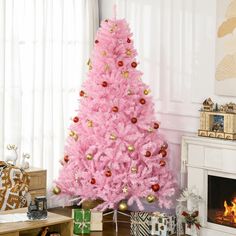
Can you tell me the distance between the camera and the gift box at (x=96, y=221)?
6351 mm

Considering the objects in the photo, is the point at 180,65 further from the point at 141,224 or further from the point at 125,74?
the point at 141,224

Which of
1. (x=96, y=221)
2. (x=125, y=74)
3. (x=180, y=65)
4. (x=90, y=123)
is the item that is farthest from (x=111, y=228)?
(x=180, y=65)


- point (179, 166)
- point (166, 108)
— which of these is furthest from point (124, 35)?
point (179, 166)

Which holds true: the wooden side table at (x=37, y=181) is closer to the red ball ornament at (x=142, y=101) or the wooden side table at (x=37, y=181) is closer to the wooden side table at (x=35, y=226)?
the red ball ornament at (x=142, y=101)

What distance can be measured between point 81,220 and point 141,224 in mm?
556

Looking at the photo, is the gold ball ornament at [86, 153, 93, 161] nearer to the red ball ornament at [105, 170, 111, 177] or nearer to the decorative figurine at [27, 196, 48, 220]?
the red ball ornament at [105, 170, 111, 177]

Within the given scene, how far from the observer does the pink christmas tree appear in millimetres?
6379

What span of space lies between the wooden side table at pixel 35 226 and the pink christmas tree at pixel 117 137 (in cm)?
137

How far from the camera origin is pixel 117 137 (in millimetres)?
6398

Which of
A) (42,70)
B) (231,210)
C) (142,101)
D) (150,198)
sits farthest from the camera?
(42,70)

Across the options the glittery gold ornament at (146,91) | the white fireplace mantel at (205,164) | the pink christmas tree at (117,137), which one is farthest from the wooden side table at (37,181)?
the white fireplace mantel at (205,164)

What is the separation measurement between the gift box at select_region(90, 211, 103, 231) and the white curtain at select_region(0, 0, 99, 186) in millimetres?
1137

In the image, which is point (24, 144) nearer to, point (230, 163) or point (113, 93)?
point (113, 93)

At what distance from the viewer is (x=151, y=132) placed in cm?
650
